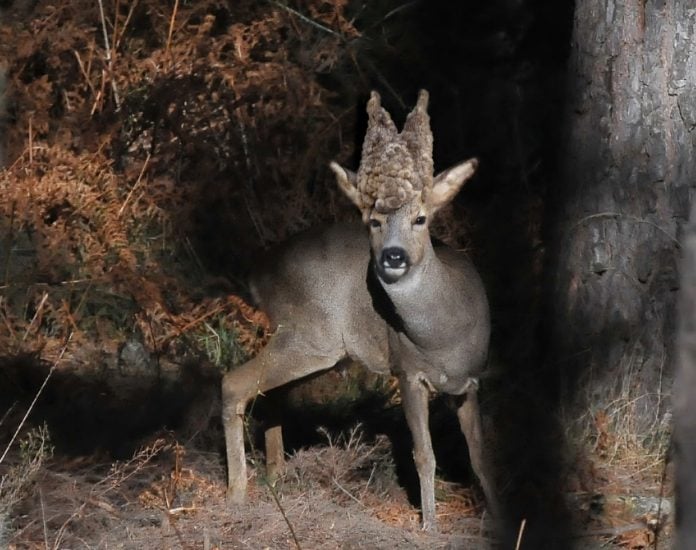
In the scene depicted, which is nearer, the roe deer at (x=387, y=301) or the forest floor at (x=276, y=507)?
the forest floor at (x=276, y=507)

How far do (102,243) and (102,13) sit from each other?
167cm

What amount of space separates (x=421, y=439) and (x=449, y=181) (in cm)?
113

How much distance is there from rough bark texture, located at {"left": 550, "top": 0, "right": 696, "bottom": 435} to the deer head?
3.42 feet

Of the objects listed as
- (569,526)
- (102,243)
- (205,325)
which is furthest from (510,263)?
(569,526)

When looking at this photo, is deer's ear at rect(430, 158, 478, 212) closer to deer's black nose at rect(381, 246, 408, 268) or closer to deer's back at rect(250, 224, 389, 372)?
deer's black nose at rect(381, 246, 408, 268)

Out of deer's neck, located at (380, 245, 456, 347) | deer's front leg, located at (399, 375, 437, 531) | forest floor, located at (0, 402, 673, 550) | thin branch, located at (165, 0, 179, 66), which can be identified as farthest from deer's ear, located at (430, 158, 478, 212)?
thin branch, located at (165, 0, 179, 66)

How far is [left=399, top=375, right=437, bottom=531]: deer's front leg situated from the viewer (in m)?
6.02

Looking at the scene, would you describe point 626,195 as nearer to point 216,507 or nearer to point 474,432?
point 474,432

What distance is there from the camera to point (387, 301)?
20.3 ft

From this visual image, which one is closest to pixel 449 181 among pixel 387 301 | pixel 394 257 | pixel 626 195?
pixel 394 257

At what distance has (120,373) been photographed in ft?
26.1

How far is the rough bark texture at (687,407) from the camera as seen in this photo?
7.02ft

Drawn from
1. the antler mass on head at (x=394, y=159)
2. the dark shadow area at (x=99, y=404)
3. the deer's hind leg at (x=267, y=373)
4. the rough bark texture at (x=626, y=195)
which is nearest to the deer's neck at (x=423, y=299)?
the antler mass on head at (x=394, y=159)

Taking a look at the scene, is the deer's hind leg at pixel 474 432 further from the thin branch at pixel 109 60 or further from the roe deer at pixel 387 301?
the thin branch at pixel 109 60
